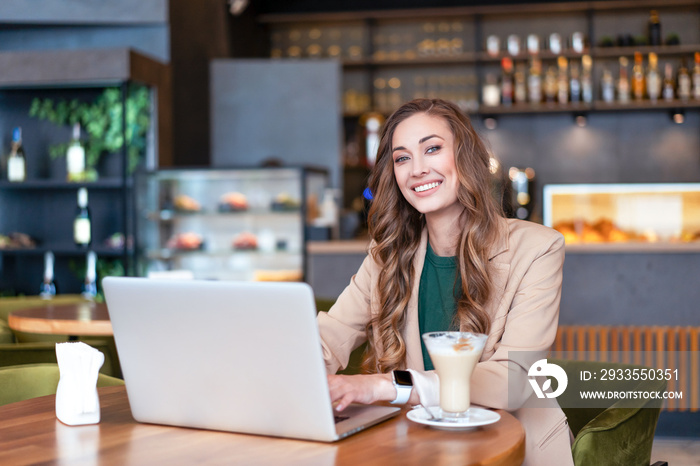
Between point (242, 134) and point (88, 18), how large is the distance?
1.43 m

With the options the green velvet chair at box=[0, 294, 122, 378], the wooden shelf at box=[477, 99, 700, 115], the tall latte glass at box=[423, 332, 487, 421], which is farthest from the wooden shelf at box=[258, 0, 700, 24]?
the tall latte glass at box=[423, 332, 487, 421]

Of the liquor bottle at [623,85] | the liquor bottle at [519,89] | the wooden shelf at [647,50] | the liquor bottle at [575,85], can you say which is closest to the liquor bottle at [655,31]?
the wooden shelf at [647,50]

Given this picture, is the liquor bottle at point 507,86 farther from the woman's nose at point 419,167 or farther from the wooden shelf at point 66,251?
the woman's nose at point 419,167

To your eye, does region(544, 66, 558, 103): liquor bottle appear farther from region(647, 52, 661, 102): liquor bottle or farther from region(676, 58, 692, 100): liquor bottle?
region(676, 58, 692, 100): liquor bottle

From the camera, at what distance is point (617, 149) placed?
6598mm

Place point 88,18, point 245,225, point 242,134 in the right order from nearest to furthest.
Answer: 1. point 245,225
2. point 88,18
3. point 242,134

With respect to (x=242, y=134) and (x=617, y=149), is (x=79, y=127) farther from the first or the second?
(x=617, y=149)

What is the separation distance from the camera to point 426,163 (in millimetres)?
1681

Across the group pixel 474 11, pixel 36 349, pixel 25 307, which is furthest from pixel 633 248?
pixel 474 11

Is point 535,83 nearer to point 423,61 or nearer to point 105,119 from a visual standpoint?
point 423,61

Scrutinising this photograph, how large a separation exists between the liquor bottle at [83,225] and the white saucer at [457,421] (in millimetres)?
4052

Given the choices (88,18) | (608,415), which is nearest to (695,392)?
(608,415)

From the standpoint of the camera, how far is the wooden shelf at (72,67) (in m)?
4.59

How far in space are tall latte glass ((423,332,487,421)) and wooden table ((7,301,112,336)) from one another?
1627 mm
